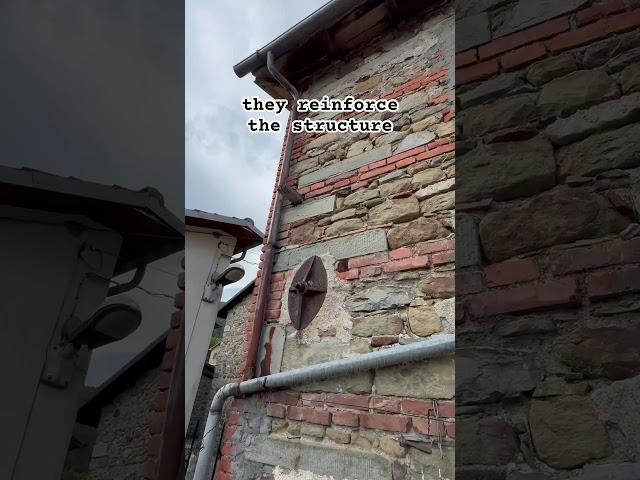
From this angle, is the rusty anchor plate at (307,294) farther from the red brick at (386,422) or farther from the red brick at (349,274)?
the red brick at (386,422)

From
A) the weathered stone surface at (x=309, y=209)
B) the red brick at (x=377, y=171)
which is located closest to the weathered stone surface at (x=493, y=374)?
the red brick at (x=377, y=171)

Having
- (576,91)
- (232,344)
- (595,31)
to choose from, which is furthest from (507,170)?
(232,344)

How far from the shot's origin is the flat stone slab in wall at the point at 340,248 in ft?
9.36

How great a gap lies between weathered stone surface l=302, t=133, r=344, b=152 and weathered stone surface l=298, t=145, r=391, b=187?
0.25 metres

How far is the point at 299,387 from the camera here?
2697 millimetres

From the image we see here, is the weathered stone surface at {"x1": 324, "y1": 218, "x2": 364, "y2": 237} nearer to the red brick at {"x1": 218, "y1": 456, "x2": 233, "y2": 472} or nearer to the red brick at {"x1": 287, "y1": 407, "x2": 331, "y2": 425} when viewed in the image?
the red brick at {"x1": 287, "y1": 407, "x2": 331, "y2": 425}

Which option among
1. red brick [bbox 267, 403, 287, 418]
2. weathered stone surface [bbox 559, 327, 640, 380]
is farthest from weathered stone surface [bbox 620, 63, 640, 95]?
red brick [bbox 267, 403, 287, 418]

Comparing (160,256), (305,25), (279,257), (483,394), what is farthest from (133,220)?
(305,25)

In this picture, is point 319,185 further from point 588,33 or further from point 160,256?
point 160,256

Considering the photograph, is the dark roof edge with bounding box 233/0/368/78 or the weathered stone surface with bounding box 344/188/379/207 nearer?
the weathered stone surface with bounding box 344/188/379/207

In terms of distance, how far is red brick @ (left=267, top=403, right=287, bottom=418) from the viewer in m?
2.70

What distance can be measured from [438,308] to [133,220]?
83.8 inches

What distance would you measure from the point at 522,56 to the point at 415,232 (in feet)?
4.55

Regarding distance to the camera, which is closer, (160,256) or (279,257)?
(160,256)
